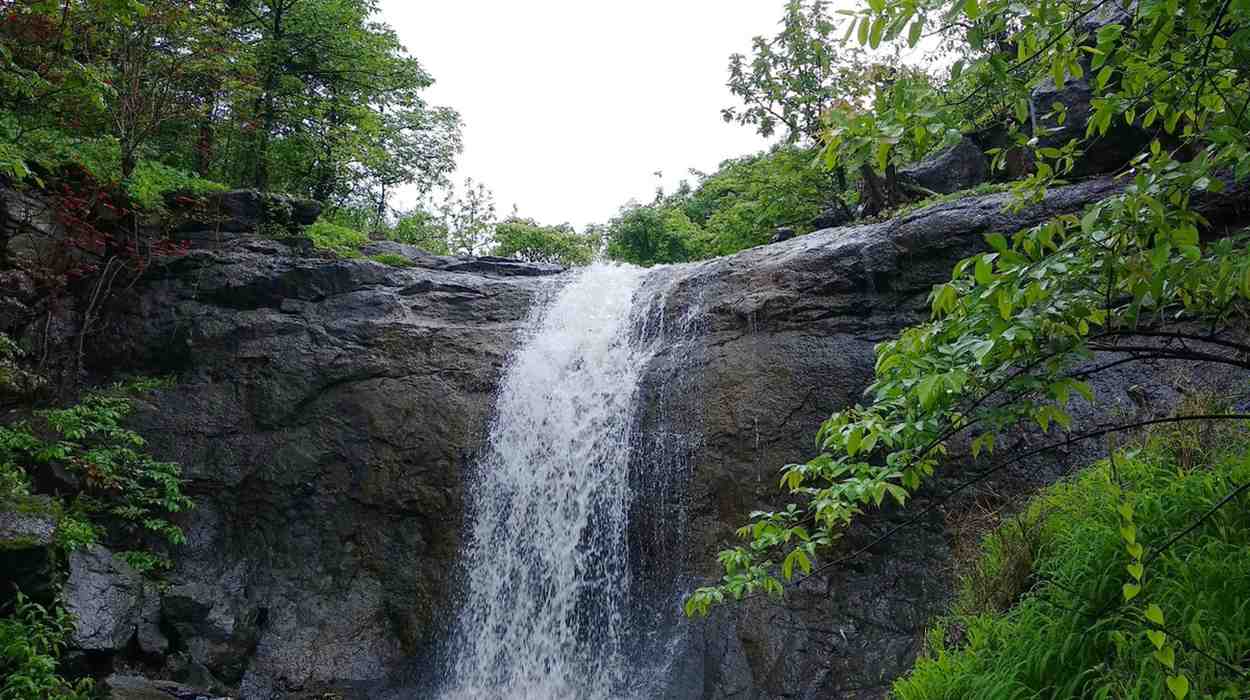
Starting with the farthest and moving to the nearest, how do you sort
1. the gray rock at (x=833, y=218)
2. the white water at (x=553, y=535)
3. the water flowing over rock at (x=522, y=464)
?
the gray rock at (x=833, y=218) → the white water at (x=553, y=535) → the water flowing over rock at (x=522, y=464)

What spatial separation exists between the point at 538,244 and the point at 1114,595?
19754 mm

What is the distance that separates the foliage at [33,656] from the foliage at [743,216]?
8.13 metres

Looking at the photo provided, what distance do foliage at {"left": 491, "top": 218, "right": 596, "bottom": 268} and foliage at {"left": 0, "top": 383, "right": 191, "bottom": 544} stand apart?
1391cm

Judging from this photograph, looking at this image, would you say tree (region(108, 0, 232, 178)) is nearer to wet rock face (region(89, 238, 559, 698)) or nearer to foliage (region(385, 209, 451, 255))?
wet rock face (region(89, 238, 559, 698))

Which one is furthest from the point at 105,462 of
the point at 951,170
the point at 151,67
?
the point at 951,170

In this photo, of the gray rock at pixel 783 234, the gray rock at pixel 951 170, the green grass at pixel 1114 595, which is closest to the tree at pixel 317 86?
the gray rock at pixel 783 234

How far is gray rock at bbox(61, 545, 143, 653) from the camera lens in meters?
6.76

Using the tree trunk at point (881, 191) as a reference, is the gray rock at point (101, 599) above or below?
below

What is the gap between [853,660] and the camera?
681cm

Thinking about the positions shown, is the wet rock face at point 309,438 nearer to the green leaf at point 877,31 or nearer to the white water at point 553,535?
the white water at point 553,535

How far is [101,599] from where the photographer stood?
23.4ft

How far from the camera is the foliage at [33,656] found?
5742 millimetres

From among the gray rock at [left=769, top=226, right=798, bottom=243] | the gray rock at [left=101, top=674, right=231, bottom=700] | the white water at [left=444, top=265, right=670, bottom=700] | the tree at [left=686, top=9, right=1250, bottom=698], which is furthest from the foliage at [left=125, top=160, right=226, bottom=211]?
the tree at [left=686, top=9, right=1250, bottom=698]

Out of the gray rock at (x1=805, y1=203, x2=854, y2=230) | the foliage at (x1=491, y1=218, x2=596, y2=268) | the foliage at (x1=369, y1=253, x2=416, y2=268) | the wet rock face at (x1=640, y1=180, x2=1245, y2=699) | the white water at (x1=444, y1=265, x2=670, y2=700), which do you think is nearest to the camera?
the wet rock face at (x1=640, y1=180, x2=1245, y2=699)
